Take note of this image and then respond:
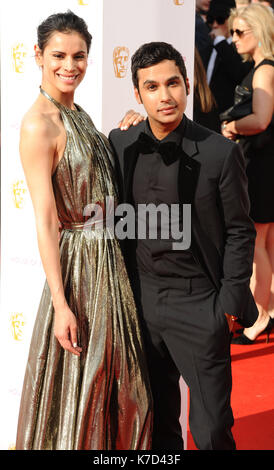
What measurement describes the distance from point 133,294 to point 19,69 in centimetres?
99

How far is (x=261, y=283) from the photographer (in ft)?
15.3

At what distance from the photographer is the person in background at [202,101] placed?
178 inches

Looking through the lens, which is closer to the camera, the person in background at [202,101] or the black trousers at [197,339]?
the black trousers at [197,339]

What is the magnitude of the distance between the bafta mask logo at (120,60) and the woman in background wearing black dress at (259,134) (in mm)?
1975

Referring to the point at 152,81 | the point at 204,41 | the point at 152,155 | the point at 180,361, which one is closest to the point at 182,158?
the point at 152,155

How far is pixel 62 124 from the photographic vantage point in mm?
2342

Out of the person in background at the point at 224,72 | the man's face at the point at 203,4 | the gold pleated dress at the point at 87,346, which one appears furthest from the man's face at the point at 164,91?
the man's face at the point at 203,4

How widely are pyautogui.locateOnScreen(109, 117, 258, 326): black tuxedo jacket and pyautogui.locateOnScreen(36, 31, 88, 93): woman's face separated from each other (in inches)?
12.1

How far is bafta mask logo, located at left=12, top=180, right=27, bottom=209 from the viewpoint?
2822 mm

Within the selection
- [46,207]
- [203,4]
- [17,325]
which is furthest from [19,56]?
[203,4]

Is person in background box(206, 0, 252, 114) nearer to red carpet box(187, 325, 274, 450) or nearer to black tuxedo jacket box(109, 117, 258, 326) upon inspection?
red carpet box(187, 325, 274, 450)

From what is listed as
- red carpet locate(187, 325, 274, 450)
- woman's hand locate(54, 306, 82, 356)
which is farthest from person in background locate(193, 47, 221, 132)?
woman's hand locate(54, 306, 82, 356)

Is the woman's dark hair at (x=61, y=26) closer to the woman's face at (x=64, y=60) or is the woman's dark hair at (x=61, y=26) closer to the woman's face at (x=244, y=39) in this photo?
the woman's face at (x=64, y=60)

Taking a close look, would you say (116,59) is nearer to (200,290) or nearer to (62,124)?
(62,124)
